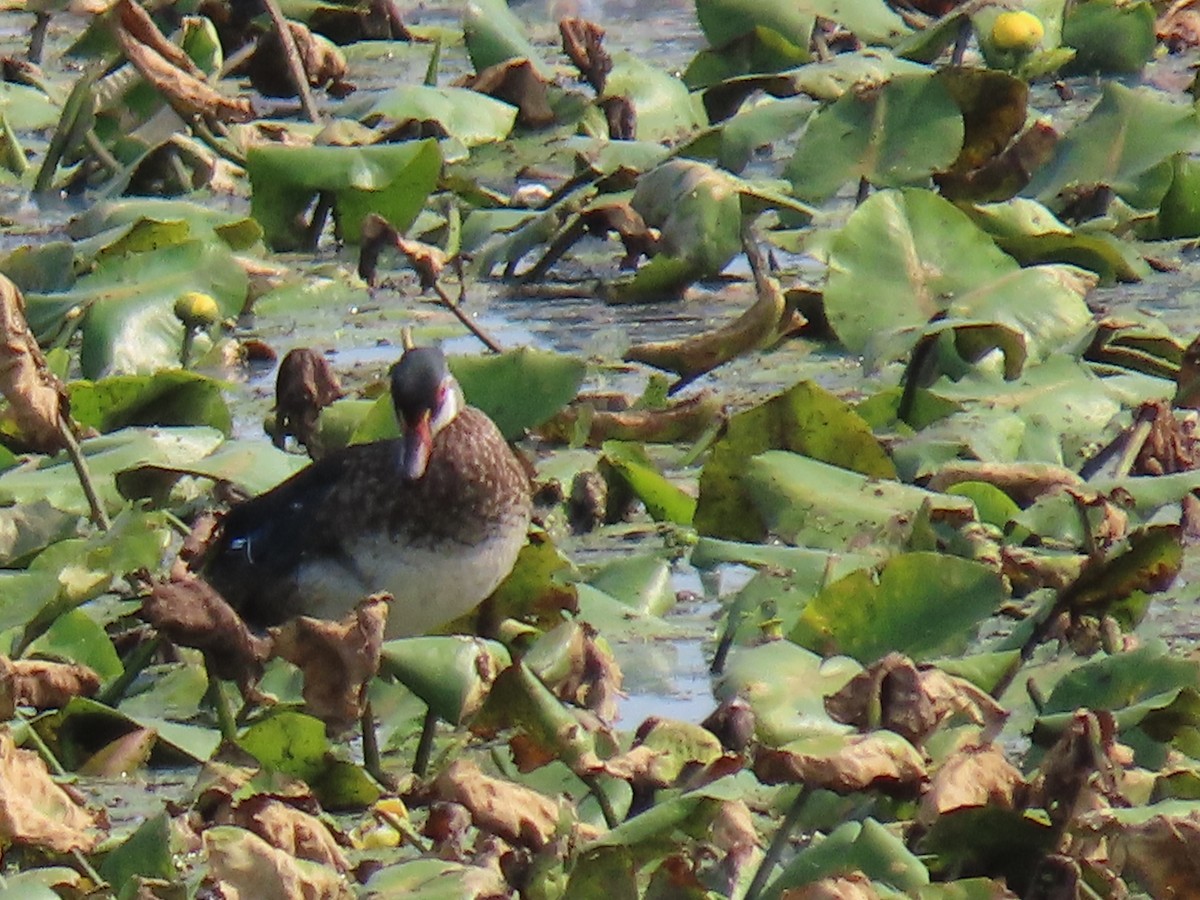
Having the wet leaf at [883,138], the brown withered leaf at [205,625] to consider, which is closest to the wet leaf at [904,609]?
the brown withered leaf at [205,625]

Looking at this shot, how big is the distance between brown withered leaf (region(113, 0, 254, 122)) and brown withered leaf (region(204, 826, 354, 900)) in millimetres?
4245

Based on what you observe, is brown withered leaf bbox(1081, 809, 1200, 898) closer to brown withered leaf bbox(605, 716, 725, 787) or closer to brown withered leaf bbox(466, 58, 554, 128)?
brown withered leaf bbox(605, 716, 725, 787)

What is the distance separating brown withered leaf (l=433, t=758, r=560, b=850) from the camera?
3.63 m

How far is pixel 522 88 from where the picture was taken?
859cm

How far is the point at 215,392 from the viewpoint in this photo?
5871mm

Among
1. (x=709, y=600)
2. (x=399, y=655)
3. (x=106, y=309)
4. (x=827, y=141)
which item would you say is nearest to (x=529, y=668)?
(x=399, y=655)

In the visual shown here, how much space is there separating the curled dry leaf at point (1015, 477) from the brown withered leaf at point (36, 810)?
2.22 m

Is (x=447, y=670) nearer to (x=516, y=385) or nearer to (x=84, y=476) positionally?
(x=84, y=476)

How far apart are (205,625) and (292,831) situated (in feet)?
1.14

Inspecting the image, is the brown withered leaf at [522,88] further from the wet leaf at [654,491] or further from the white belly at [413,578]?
the white belly at [413,578]

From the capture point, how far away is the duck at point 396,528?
16.8 feet

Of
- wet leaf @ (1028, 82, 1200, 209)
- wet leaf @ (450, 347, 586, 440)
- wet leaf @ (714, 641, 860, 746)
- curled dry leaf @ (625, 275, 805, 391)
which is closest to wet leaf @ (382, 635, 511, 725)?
wet leaf @ (714, 641, 860, 746)

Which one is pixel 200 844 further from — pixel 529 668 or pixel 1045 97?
pixel 1045 97

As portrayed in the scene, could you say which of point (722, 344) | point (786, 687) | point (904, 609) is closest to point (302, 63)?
point (722, 344)
